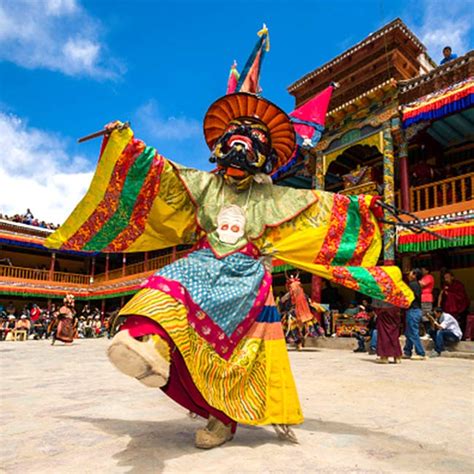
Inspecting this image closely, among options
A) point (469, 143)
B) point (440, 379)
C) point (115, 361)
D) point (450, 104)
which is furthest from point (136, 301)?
point (469, 143)

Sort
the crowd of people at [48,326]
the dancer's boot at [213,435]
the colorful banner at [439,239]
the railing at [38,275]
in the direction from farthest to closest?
the railing at [38,275], the crowd of people at [48,326], the colorful banner at [439,239], the dancer's boot at [213,435]

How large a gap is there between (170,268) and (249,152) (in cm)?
100

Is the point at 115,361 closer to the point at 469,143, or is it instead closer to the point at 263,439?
the point at 263,439

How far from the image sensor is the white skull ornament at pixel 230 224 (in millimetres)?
2594

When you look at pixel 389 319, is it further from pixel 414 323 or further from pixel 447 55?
pixel 447 55

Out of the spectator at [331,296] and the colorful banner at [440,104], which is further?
the spectator at [331,296]

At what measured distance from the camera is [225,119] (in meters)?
3.06

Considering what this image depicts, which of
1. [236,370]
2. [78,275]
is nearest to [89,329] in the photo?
[78,275]

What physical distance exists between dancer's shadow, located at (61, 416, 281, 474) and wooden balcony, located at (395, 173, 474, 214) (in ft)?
28.5

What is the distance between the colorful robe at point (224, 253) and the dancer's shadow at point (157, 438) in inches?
10.4

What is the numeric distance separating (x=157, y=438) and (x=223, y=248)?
107 cm

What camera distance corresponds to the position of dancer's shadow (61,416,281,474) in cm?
195

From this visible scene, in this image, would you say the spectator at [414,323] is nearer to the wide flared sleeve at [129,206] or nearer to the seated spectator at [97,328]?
the wide flared sleeve at [129,206]

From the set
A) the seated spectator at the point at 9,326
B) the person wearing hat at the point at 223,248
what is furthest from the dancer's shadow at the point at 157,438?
the seated spectator at the point at 9,326
